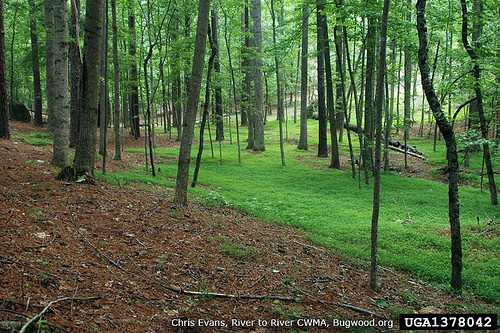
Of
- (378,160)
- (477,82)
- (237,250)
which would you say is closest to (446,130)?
(378,160)

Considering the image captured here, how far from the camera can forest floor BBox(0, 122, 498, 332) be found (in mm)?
3104

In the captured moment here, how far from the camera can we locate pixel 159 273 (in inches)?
167

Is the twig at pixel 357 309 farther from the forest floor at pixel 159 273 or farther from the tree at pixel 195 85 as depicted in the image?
the tree at pixel 195 85

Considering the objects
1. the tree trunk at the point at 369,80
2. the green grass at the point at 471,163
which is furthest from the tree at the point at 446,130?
the green grass at the point at 471,163

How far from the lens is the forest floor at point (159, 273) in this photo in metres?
3.10

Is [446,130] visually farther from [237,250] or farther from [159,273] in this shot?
[159,273]

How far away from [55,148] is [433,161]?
57.5 ft

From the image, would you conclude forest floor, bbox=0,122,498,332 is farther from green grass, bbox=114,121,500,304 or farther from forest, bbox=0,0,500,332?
green grass, bbox=114,121,500,304

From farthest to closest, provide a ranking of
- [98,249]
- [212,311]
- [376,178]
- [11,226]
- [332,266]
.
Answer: [332,266], [376,178], [98,249], [11,226], [212,311]

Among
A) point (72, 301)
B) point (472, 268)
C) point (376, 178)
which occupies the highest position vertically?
point (376, 178)

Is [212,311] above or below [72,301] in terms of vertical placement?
below

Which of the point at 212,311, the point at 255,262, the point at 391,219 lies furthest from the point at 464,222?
the point at 212,311

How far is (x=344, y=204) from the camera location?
1026cm

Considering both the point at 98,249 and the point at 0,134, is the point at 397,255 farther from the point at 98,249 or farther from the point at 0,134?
the point at 0,134
